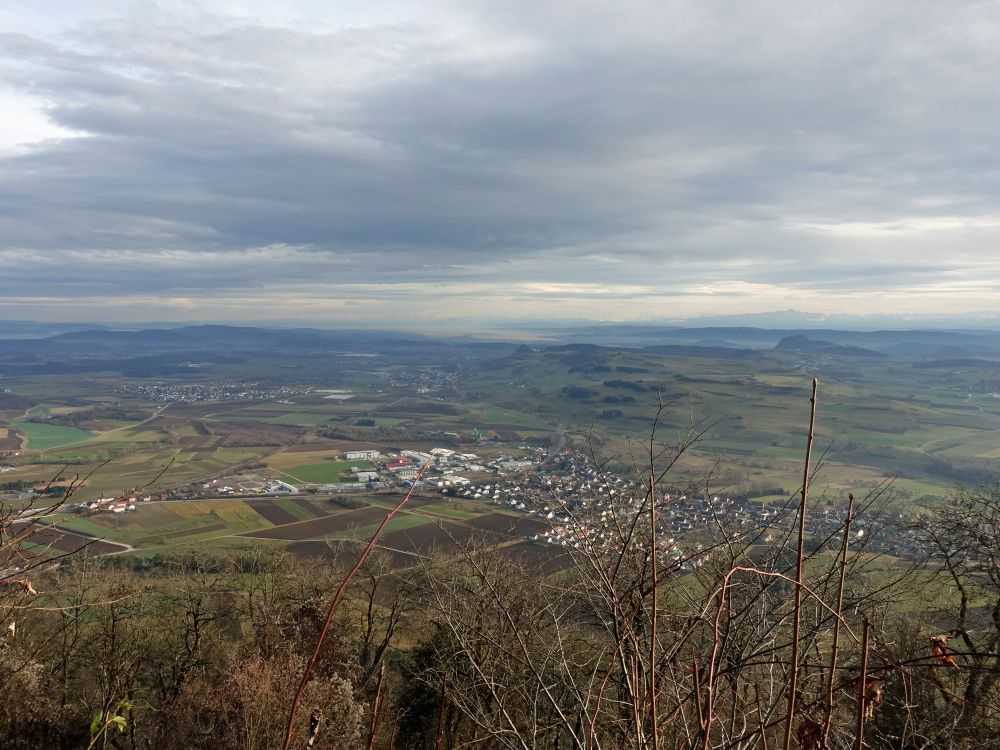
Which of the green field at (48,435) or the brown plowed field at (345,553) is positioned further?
the green field at (48,435)

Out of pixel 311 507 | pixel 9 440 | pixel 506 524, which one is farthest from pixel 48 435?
pixel 506 524

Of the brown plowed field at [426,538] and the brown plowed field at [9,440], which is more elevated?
the brown plowed field at [426,538]

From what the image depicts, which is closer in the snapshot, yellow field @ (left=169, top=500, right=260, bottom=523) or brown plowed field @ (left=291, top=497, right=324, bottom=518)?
yellow field @ (left=169, top=500, right=260, bottom=523)

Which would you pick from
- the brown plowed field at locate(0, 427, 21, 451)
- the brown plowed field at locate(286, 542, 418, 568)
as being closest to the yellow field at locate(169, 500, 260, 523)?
the brown plowed field at locate(286, 542, 418, 568)

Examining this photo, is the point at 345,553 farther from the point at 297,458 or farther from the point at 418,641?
the point at 297,458

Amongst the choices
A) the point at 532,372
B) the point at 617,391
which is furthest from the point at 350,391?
the point at 617,391

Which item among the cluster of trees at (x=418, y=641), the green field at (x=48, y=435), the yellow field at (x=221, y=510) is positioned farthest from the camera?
the green field at (x=48, y=435)

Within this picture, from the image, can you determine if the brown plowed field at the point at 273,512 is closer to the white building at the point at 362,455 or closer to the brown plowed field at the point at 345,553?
the brown plowed field at the point at 345,553

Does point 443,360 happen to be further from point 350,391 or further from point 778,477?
point 778,477

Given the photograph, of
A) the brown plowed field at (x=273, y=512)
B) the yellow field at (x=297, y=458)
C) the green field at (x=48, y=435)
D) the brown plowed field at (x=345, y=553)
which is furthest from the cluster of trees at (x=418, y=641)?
the green field at (x=48, y=435)

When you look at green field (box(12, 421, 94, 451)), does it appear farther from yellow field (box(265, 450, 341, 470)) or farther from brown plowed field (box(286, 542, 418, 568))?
brown plowed field (box(286, 542, 418, 568))
